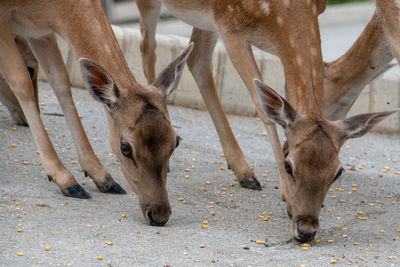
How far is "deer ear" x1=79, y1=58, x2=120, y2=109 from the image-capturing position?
6.06m

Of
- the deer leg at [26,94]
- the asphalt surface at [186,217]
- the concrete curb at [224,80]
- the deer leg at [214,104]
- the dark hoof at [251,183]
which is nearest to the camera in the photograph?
the asphalt surface at [186,217]

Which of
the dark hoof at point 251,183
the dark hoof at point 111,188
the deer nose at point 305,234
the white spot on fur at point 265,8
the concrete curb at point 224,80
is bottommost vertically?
the concrete curb at point 224,80

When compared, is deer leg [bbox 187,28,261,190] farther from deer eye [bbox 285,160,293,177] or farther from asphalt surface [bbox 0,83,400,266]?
deer eye [bbox 285,160,293,177]

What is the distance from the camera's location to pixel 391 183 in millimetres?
8422

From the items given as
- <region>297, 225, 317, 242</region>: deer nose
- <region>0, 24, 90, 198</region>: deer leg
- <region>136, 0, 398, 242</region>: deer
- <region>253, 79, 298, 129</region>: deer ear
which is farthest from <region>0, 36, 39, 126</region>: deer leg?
<region>297, 225, 317, 242</region>: deer nose

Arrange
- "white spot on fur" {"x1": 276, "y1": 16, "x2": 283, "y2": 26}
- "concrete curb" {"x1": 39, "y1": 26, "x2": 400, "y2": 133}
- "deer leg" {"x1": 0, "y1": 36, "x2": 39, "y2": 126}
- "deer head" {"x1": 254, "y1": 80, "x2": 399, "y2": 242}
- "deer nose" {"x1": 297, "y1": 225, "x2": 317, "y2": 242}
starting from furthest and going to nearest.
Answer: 1. "concrete curb" {"x1": 39, "y1": 26, "x2": 400, "y2": 133}
2. "deer leg" {"x1": 0, "y1": 36, "x2": 39, "y2": 126}
3. "white spot on fur" {"x1": 276, "y1": 16, "x2": 283, "y2": 26}
4. "deer head" {"x1": 254, "y1": 80, "x2": 399, "y2": 242}
5. "deer nose" {"x1": 297, "y1": 225, "x2": 317, "y2": 242}

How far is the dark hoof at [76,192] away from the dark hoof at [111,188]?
0.30m

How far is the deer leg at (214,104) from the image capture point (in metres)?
7.82

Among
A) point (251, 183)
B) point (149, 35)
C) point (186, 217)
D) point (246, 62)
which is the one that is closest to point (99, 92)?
point (186, 217)

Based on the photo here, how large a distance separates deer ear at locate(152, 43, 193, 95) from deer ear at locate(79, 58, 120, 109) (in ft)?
1.26

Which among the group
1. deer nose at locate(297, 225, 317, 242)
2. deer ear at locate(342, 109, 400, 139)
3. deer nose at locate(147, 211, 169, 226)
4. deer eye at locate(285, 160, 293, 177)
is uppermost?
deer ear at locate(342, 109, 400, 139)

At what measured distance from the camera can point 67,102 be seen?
24.4 feet

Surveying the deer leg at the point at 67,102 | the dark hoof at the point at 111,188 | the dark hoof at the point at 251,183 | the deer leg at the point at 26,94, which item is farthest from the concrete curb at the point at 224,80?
the dark hoof at the point at 111,188

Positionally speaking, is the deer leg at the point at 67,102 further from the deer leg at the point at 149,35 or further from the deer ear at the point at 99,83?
the deer leg at the point at 149,35
